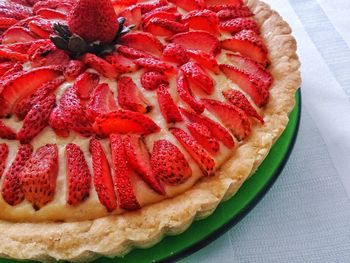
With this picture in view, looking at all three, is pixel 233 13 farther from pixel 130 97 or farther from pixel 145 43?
pixel 130 97

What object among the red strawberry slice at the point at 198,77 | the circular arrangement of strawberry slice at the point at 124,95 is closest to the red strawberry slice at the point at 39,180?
the circular arrangement of strawberry slice at the point at 124,95

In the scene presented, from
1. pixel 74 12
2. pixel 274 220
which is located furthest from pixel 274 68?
pixel 74 12

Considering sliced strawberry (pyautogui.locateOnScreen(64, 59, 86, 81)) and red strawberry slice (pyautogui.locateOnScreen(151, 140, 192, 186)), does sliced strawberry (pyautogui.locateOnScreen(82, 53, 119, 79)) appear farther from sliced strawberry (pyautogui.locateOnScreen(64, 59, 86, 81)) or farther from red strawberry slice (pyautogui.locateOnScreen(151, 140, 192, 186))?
red strawberry slice (pyautogui.locateOnScreen(151, 140, 192, 186))

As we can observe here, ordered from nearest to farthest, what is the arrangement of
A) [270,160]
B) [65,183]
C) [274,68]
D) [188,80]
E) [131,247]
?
[131,247]
[65,183]
[270,160]
[188,80]
[274,68]

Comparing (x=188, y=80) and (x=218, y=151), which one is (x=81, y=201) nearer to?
(x=218, y=151)

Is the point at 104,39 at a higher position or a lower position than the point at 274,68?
higher

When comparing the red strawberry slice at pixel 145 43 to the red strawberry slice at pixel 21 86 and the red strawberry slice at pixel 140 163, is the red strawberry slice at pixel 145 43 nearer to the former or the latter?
the red strawberry slice at pixel 21 86
